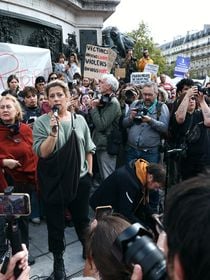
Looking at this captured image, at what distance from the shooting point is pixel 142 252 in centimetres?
100

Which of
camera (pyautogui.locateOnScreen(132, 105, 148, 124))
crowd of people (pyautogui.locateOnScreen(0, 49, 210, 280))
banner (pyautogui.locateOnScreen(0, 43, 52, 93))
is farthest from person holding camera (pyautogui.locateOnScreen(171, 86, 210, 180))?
banner (pyautogui.locateOnScreen(0, 43, 52, 93))

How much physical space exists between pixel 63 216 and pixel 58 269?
1.50 feet

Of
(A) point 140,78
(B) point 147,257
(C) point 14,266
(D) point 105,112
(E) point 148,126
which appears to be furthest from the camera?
(A) point 140,78

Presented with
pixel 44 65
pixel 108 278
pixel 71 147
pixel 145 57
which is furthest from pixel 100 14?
pixel 108 278

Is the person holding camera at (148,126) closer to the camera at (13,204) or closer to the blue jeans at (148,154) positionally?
the blue jeans at (148,154)

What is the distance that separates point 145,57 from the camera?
11859mm

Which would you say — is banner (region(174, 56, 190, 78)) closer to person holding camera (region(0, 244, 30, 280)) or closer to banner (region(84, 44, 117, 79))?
banner (region(84, 44, 117, 79))

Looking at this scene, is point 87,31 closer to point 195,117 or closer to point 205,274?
point 195,117

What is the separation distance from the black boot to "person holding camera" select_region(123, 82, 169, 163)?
5.58ft

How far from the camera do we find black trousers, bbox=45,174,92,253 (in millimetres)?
3268

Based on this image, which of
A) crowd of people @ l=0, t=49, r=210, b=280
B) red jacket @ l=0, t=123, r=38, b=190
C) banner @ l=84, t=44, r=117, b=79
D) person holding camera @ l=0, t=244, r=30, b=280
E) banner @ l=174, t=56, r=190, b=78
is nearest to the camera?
crowd of people @ l=0, t=49, r=210, b=280

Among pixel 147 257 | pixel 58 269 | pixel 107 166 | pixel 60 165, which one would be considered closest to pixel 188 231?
pixel 147 257

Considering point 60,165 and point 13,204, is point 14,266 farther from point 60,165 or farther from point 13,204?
point 60,165

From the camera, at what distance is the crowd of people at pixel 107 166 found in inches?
36.7
